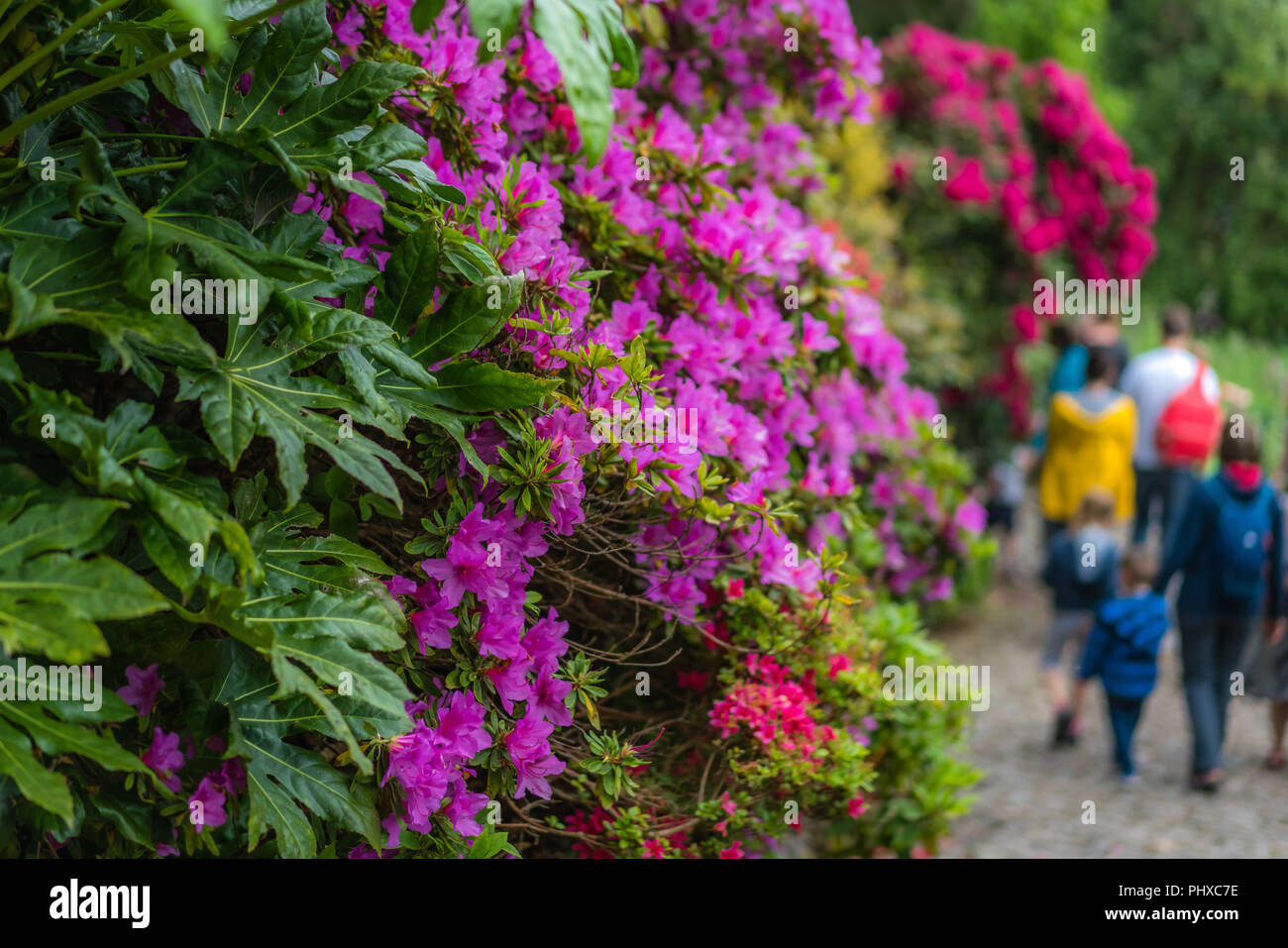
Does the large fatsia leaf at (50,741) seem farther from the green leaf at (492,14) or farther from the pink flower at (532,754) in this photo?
the green leaf at (492,14)

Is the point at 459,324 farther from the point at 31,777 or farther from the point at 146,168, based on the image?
the point at 31,777

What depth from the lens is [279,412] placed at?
2.04 meters

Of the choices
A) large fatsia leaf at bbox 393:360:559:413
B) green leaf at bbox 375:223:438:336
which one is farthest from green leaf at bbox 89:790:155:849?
green leaf at bbox 375:223:438:336

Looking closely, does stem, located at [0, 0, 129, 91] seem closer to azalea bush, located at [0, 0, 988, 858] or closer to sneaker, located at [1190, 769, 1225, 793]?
azalea bush, located at [0, 0, 988, 858]

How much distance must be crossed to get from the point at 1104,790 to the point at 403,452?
11.7 feet

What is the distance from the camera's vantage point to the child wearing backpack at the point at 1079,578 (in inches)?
219

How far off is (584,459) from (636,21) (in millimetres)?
1369

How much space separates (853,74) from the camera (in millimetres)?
3852

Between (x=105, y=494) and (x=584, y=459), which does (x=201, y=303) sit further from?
(x=584, y=459)

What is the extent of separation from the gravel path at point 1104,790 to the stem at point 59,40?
361 cm

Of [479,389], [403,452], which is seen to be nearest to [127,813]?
[403,452]

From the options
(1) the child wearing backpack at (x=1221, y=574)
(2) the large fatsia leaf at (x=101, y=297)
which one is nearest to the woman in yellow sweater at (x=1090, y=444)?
(1) the child wearing backpack at (x=1221, y=574)

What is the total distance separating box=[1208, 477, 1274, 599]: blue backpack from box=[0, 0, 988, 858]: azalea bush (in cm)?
213
